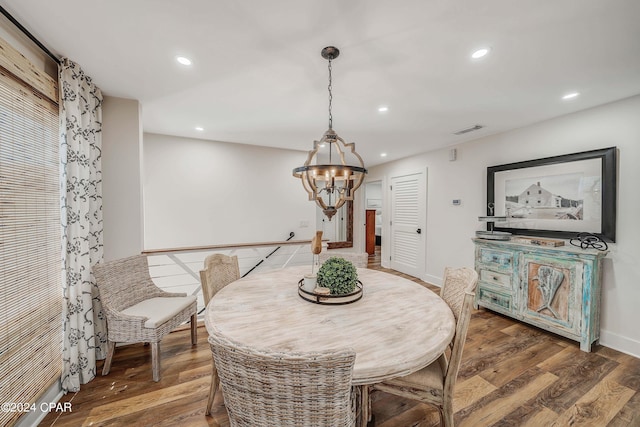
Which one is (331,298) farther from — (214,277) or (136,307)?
(136,307)

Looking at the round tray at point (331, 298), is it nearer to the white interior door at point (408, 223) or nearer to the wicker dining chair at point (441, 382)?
the wicker dining chair at point (441, 382)

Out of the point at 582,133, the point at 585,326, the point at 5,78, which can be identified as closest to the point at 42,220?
the point at 5,78

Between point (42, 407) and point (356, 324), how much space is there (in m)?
2.14

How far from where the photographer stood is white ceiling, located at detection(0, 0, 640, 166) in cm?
135

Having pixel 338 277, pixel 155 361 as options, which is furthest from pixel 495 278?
pixel 155 361

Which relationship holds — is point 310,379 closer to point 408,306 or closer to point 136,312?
point 408,306

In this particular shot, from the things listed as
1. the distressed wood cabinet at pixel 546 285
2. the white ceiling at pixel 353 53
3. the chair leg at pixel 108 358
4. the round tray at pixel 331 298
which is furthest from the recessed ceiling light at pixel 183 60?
the distressed wood cabinet at pixel 546 285

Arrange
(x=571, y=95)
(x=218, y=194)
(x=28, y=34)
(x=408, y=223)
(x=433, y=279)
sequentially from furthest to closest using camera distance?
1. (x=408, y=223)
2. (x=433, y=279)
3. (x=218, y=194)
4. (x=571, y=95)
5. (x=28, y=34)

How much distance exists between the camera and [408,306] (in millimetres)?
1525

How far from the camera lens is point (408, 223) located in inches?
197

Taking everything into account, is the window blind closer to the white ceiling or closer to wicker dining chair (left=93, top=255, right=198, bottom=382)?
wicker dining chair (left=93, top=255, right=198, bottom=382)

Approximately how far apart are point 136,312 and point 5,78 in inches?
69.2

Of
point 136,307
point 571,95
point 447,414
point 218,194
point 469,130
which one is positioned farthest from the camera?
point 218,194

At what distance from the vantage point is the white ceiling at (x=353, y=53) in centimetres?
135
